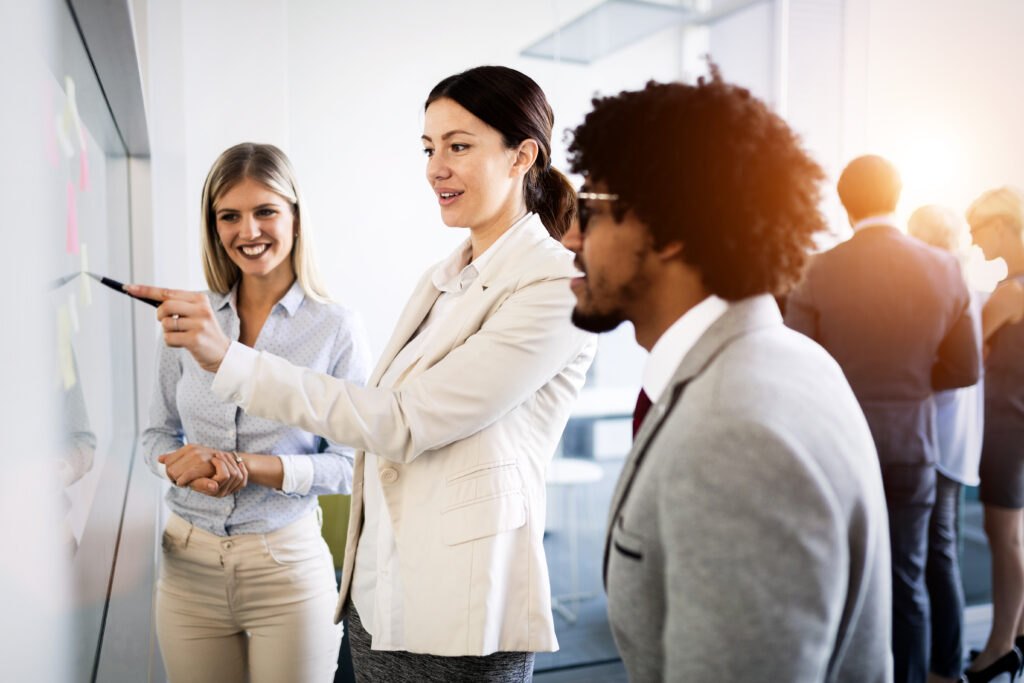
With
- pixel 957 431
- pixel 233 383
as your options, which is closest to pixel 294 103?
pixel 233 383

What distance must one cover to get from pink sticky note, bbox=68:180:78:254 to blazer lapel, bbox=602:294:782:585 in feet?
2.45

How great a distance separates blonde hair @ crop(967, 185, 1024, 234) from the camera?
2963mm

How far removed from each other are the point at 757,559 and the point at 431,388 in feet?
1.94

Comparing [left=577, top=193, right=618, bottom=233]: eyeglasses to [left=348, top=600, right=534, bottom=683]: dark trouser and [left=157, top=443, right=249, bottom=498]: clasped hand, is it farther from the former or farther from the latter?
[left=157, top=443, right=249, bottom=498]: clasped hand

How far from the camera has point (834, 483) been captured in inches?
26.3

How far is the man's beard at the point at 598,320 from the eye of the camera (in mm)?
871

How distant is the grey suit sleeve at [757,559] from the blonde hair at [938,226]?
2.89 meters

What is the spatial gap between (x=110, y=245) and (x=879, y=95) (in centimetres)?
341

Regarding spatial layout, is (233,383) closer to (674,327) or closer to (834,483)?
(674,327)

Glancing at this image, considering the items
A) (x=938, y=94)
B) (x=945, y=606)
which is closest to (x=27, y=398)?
(x=945, y=606)

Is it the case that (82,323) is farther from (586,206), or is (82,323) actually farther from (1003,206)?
(1003,206)

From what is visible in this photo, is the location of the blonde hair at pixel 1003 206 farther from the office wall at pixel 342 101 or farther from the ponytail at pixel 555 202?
the ponytail at pixel 555 202

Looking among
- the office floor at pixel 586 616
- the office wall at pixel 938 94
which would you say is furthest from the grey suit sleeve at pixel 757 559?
the office wall at pixel 938 94

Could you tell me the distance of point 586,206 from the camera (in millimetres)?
889
